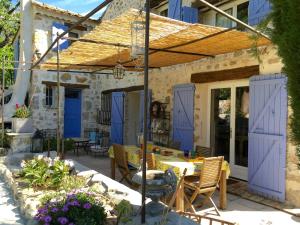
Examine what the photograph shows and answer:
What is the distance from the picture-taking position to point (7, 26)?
16.2 meters

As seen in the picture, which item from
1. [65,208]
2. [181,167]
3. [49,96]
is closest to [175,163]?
[181,167]

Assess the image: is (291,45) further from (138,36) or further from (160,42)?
(160,42)

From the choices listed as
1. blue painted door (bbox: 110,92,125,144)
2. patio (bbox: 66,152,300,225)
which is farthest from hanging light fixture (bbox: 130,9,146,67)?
blue painted door (bbox: 110,92,125,144)

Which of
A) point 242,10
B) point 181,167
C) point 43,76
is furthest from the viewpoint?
point 43,76

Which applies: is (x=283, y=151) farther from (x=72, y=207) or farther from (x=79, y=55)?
(x=79, y=55)

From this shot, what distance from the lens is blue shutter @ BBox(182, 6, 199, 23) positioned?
24.6 feet

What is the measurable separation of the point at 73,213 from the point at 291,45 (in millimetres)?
2219

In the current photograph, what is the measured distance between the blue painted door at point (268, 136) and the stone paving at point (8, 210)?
3.76 metres

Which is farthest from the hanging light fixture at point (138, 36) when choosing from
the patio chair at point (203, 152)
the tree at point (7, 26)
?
the tree at point (7, 26)

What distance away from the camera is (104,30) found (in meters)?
4.70

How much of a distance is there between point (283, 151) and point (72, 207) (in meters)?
3.53

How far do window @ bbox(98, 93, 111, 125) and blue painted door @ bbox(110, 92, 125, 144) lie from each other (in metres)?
0.75

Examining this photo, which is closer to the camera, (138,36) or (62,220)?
(62,220)

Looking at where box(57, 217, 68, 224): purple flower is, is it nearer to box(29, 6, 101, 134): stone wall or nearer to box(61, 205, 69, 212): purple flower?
box(61, 205, 69, 212): purple flower
